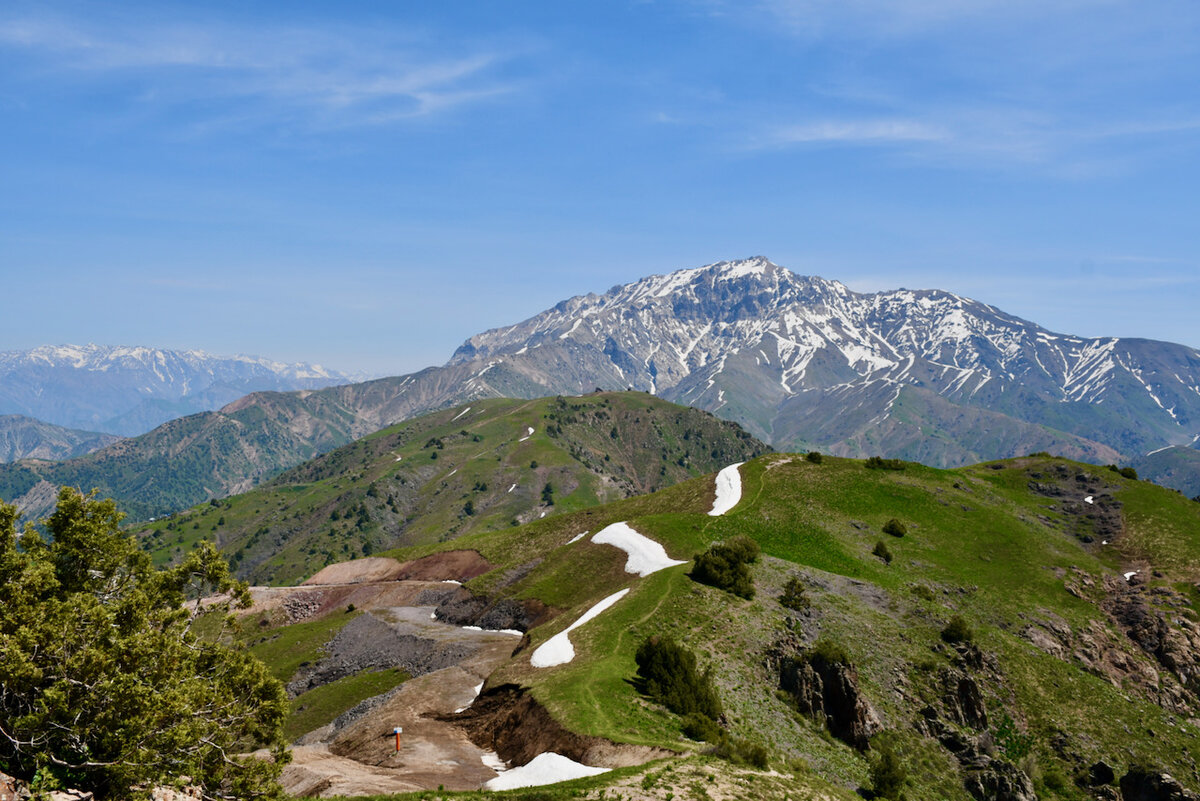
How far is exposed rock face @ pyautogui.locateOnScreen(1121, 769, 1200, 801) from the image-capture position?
4906cm

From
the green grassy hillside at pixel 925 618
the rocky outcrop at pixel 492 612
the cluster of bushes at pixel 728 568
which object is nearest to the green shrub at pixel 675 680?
the green grassy hillside at pixel 925 618

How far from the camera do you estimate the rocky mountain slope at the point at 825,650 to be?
42.8 meters

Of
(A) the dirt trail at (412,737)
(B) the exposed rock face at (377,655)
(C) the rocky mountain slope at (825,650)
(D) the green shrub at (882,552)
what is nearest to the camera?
(A) the dirt trail at (412,737)

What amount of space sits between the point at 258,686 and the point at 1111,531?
105354 mm

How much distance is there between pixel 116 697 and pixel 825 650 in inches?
1830

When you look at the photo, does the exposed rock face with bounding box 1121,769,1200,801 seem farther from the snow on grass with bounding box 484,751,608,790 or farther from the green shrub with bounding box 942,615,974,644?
the snow on grass with bounding box 484,751,608,790

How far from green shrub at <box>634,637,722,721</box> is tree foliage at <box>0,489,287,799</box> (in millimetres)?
22976

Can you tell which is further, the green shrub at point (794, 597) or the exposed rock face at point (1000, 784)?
the green shrub at point (794, 597)

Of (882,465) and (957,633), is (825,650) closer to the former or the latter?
(957,633)

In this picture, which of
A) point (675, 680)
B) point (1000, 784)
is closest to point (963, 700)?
point (1000, 784)

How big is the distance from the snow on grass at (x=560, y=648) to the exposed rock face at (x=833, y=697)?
16451 millimetres

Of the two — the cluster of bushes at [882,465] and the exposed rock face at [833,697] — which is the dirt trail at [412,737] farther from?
the cluster of bushes at [882,465]

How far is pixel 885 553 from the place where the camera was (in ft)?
267

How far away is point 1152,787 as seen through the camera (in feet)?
164
